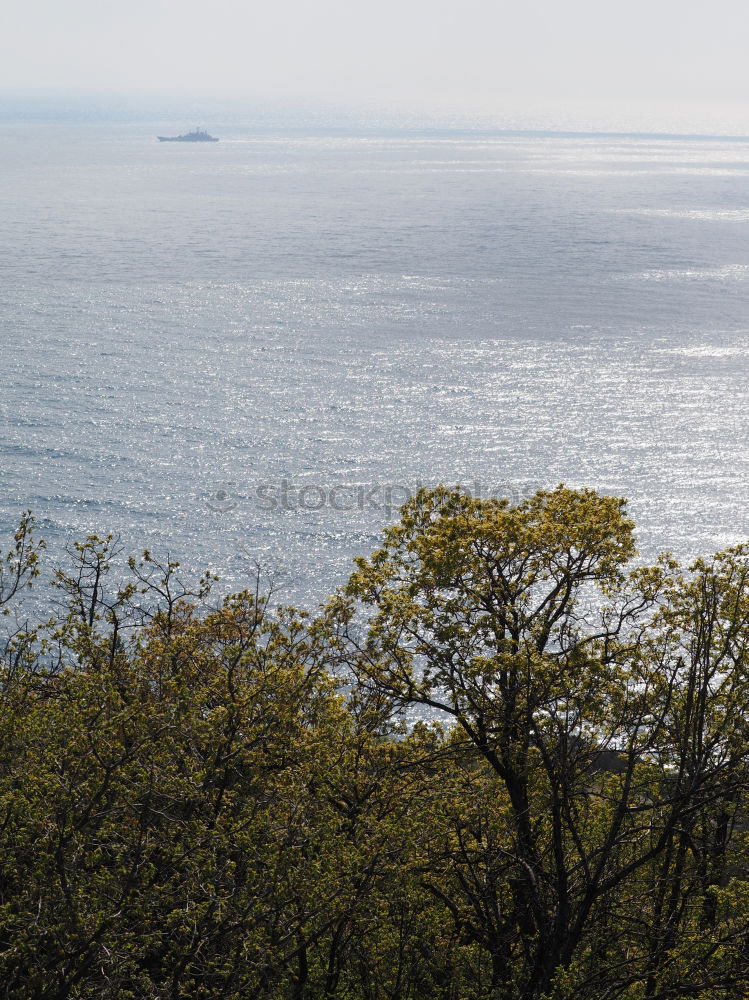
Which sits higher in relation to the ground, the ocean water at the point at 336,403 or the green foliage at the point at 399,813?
the ocean water at the point at 336,403

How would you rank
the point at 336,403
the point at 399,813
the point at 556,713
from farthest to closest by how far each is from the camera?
the point at 336,403 → the point at 556,713 → the point at 399,813

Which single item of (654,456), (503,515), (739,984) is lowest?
(739,984)

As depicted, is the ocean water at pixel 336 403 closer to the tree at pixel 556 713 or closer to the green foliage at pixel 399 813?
the green foliage at pixel 399 813

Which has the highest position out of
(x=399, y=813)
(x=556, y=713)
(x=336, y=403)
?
(x=336, y=403)

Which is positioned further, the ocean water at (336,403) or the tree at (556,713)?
the ocean water at (336,403)

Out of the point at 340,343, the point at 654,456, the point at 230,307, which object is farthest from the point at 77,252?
the point at 654,456

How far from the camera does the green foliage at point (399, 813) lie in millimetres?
17141

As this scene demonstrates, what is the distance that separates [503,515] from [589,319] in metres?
144

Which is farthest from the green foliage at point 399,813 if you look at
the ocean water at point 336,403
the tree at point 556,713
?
the ocean water at point 336,403

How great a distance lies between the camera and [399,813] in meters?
21.7

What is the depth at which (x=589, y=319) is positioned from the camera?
160000 mm

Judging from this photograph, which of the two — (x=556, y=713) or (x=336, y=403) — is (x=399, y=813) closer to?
(x=556, y=713)

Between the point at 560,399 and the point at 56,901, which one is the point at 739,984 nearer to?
the point at 56,901

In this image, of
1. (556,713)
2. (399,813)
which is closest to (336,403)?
(556,713)
